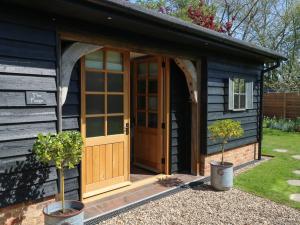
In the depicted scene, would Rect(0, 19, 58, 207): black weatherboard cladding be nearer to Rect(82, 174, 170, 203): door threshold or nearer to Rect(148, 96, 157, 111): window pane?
Rect(82, 174, 170, 203): door threshold

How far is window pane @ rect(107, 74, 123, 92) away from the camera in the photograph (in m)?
4.66

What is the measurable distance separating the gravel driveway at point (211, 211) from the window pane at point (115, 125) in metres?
1.28

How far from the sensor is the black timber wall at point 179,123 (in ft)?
18.7

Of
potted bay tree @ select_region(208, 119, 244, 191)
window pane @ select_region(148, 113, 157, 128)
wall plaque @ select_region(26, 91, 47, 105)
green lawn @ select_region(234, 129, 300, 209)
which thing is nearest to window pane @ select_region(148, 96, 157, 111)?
window pane @ select_region(148, 113, 157, 128)

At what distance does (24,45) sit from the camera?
3084 millimetres

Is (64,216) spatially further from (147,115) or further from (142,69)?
(142,69)

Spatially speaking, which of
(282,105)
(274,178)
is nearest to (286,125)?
(282,105)

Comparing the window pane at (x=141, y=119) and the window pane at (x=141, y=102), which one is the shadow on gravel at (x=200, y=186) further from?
the window pane at (x=141, y=102)

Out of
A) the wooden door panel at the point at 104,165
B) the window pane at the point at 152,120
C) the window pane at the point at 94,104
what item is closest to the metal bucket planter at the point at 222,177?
the window pane at the point at 152,120

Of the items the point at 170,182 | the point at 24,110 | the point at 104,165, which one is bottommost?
the point at 170,182

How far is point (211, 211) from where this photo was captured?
418 centimetres

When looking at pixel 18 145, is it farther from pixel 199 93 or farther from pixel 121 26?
pixel 199 93

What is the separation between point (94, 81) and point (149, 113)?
1.79 m

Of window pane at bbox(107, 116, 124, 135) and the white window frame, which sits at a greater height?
the white window frame
